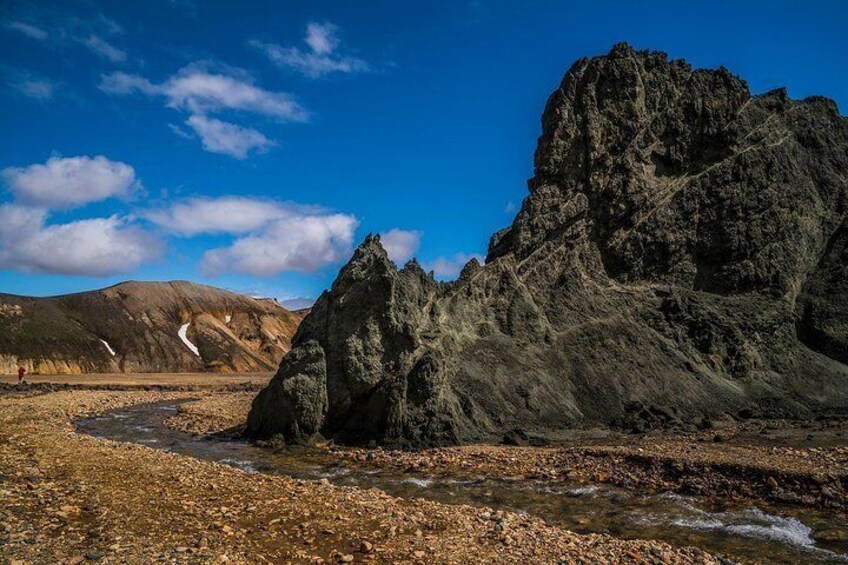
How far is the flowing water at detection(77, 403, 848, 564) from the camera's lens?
46.9 ft

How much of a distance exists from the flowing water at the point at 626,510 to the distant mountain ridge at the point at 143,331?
278ft

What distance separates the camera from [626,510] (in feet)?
56.1

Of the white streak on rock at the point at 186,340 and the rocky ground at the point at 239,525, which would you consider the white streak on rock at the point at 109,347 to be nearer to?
the white streak on rock at the point at 186,340

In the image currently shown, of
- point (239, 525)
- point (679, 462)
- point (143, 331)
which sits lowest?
point (239, 525)

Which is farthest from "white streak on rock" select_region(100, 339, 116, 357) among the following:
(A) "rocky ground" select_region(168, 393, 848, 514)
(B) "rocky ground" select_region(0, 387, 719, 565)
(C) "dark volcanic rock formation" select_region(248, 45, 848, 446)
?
(B) "rocky ground" select_region(0, 387, 719, 565)

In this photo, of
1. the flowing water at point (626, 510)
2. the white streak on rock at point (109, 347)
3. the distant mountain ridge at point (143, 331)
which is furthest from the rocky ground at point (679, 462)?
the white streak on rock at point (109, 347)

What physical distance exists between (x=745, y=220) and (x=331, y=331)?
36.3 m

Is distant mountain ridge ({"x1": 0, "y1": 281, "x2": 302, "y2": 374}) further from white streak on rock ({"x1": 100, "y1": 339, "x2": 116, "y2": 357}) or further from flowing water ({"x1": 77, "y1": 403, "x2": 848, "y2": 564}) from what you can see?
flowing water ({"x1": 77, "y1": 403, "x2": 848, "y2": 564})

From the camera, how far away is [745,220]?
157 ft

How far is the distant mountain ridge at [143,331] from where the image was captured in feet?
306

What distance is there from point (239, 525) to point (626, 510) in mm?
10806

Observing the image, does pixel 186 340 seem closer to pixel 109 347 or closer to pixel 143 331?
pixel 143 331

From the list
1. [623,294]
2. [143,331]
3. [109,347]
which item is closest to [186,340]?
[143,331]

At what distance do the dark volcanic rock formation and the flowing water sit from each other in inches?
203
